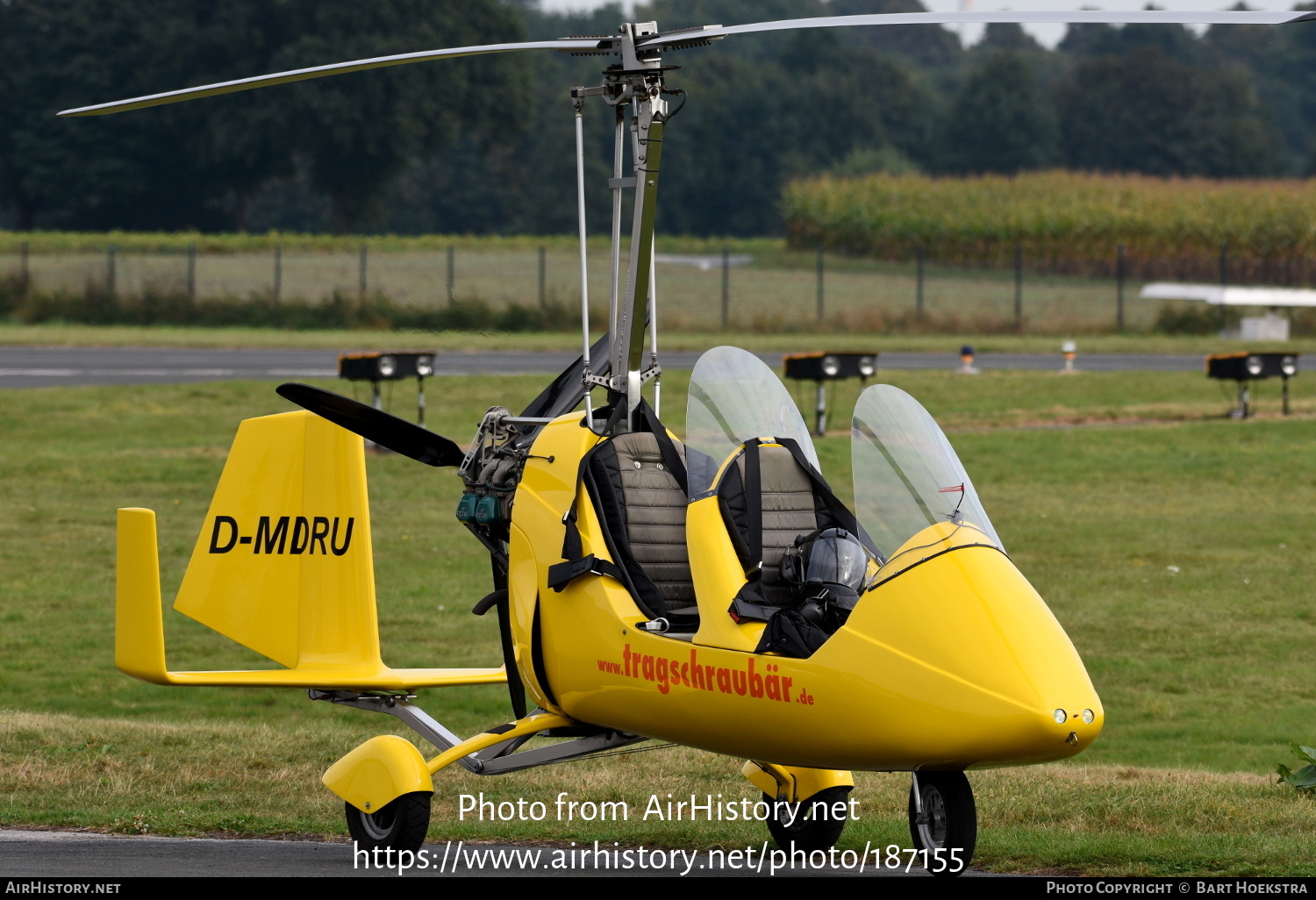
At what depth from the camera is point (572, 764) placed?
34.0 feet

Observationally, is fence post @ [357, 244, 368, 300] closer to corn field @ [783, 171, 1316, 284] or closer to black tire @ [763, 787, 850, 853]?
corn field @ [783, 171, 1316, 284]

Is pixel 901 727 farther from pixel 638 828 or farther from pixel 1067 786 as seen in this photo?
pixel 1067 786

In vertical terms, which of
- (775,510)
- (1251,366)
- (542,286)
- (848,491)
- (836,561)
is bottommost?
(848,491)

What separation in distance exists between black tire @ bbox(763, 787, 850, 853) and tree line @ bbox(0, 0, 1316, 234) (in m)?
35.3

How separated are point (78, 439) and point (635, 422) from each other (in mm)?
19564

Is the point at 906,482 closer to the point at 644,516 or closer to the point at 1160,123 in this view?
the point at 644,516

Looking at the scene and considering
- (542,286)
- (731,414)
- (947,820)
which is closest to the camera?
(947,820)

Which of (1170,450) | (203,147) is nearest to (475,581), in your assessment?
(1170,450)

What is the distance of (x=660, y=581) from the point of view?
7.37 m

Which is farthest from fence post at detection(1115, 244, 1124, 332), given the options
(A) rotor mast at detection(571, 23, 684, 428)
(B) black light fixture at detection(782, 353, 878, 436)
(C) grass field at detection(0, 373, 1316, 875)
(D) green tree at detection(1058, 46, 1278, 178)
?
(D) green tree at detection(1058, 46, 1278, 178)

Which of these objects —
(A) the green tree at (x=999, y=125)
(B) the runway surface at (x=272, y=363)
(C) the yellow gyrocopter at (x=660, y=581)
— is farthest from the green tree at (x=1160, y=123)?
(C) the yellow gyrocopter at (x=660, y=581)

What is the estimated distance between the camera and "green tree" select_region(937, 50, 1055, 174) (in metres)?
94.2

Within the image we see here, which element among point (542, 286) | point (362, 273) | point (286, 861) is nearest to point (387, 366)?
point (286, 861)

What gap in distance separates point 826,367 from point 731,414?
16708 mm
